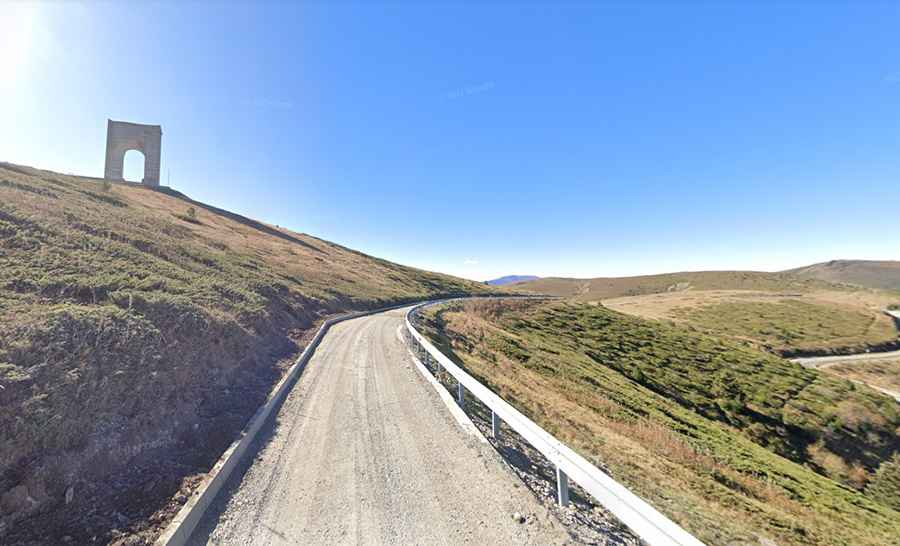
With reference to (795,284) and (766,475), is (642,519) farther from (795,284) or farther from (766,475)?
(795,284)

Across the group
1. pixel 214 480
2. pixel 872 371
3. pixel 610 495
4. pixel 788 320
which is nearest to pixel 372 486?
pixel 214 480

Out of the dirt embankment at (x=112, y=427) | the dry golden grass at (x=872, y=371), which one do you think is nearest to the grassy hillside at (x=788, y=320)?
the dry golden grass at (x=872, y=371)

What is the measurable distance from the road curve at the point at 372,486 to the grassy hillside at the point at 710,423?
2.92 metres

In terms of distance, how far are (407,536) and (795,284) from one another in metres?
148

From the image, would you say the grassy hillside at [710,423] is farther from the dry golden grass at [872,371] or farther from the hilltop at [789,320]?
the hilltop at [789,320]

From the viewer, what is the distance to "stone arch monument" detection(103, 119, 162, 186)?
52.6m

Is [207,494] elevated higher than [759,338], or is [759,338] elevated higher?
[207,494]

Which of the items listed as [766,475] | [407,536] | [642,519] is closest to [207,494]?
[407,536]

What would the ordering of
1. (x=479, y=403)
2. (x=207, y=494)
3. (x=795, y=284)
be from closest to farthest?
1. (x=207, y=494)
2. (x=479, y=403)
3. (x=795, y=284)

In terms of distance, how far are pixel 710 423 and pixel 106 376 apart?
24.6m

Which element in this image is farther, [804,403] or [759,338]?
[759,338]

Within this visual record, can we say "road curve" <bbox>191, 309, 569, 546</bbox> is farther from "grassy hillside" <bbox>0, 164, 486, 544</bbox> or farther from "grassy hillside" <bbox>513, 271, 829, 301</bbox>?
"grassy hillside" <bbox>513, 271, 829, 301</bbox>

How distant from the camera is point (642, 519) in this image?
3072mm

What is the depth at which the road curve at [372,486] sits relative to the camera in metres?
3.86
